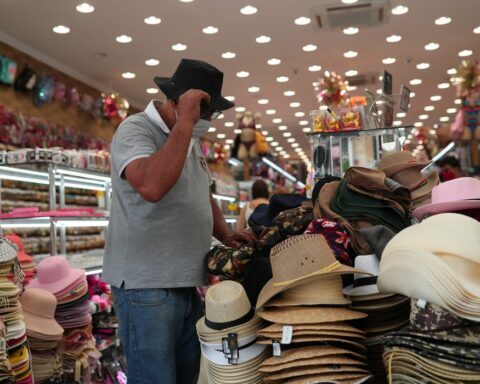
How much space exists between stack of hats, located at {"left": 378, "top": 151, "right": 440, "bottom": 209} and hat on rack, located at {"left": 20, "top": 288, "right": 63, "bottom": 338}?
1.87m

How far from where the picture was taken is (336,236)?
196 cm

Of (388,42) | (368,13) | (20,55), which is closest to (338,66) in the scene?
(388,42)

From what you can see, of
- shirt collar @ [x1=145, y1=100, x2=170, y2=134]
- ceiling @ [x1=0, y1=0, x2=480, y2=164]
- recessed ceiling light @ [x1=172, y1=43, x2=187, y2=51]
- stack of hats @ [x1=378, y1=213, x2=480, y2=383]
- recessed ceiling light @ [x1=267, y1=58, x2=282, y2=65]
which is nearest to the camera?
stack of hats @ [x1=378, y1=213, x2=480, y2=383]

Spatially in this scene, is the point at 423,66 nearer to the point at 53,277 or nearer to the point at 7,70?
the point at 7,70

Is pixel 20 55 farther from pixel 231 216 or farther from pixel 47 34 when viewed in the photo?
pixel 231 216

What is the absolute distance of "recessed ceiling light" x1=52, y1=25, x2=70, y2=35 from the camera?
811 cm

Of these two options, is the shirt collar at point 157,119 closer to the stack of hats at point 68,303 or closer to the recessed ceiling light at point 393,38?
the stack of hats at point 68,303

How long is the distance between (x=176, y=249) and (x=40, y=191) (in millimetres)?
4848

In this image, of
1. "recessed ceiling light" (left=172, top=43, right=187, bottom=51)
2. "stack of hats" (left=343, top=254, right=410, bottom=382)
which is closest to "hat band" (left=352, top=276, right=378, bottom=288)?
"stack of hats" (left=343, top=254, right=410, bottom=382)

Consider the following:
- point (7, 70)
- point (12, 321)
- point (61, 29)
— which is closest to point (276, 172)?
point (61, 29)

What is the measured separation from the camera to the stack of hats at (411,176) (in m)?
2.52

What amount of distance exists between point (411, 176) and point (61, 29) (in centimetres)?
672

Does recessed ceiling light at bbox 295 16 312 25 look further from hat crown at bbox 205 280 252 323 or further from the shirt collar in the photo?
hat crown at bbox 205 280 252 323

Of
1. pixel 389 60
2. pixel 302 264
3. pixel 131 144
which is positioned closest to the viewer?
pixel 302 264
